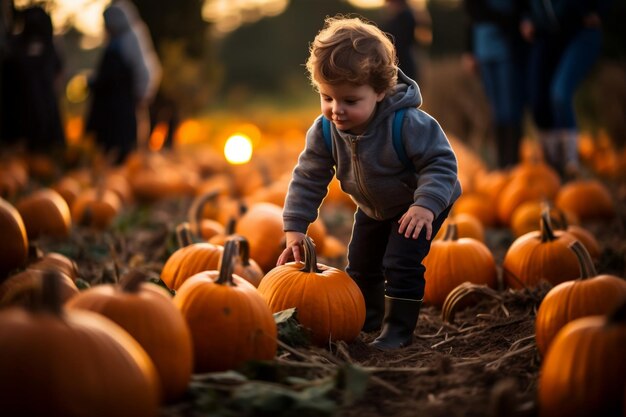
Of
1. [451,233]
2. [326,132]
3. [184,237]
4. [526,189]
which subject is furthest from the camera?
[526,189]

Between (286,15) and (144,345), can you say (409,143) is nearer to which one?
(144,345)

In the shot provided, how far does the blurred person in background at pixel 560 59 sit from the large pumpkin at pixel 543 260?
3468 millimetres

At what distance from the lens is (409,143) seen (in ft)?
11.6

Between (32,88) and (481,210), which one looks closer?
(481,210)

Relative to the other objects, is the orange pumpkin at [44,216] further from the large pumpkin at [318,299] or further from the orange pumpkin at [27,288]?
the large pumpkin at [318,299]

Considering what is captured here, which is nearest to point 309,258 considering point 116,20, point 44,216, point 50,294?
point 50,294

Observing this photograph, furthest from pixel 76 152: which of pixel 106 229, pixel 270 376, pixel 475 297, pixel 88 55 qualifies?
pixel 88 55

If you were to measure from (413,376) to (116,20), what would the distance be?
28.6ft

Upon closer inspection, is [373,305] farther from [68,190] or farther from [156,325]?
[68,190]

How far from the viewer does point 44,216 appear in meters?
5.66

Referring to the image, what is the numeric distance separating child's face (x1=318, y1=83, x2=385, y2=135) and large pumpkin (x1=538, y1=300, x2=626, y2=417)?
55.1 inches

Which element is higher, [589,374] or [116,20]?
[116,20]

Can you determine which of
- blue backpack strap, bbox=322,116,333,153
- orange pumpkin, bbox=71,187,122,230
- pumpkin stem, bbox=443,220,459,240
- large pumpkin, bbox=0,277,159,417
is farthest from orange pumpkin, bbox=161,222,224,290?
orange pumpkin, bbox=71,187,122,230

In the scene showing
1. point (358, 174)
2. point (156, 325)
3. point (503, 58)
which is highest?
point (503, 58)
